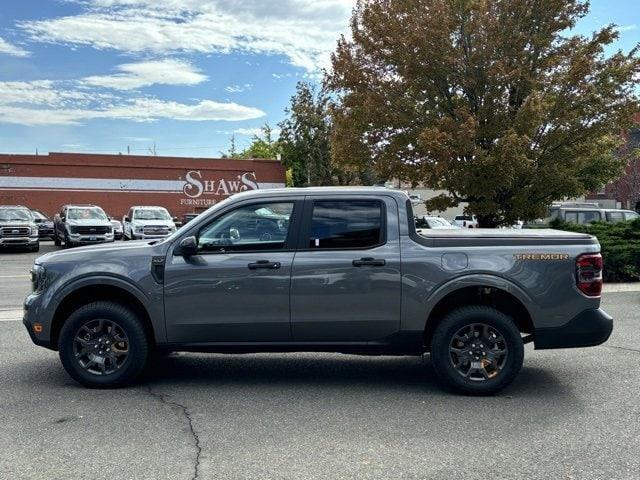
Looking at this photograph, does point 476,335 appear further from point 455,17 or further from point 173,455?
point 455,17

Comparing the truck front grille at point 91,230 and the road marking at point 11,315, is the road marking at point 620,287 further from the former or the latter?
the truck front grille at point 91,230

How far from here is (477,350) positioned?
541 cm

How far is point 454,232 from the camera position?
5.90m

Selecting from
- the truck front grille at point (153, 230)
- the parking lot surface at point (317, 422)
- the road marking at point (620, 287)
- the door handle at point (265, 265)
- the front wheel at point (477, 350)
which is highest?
the door handle at point (265, 265)

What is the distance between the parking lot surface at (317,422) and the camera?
3957mm

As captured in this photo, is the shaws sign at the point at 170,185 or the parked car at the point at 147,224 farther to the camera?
the shaws sign at the point at 170,185

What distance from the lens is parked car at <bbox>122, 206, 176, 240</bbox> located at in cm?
2442

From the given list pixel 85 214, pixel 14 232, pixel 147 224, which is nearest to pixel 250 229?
pixel 147 224

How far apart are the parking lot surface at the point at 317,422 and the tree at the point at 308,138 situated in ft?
103

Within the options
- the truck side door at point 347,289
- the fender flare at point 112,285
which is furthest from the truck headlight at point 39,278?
the truck side door at point 347,289

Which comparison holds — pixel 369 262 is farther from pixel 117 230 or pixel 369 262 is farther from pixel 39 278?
pixel 117 230

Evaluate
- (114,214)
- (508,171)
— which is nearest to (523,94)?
(508,171)

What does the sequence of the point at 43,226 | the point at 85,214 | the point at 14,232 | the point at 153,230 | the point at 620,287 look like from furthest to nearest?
the point at 43,226, the point at 85,214, the point at 153,230, the point at 14,232, the point at 620,287

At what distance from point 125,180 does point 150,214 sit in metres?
11.7
